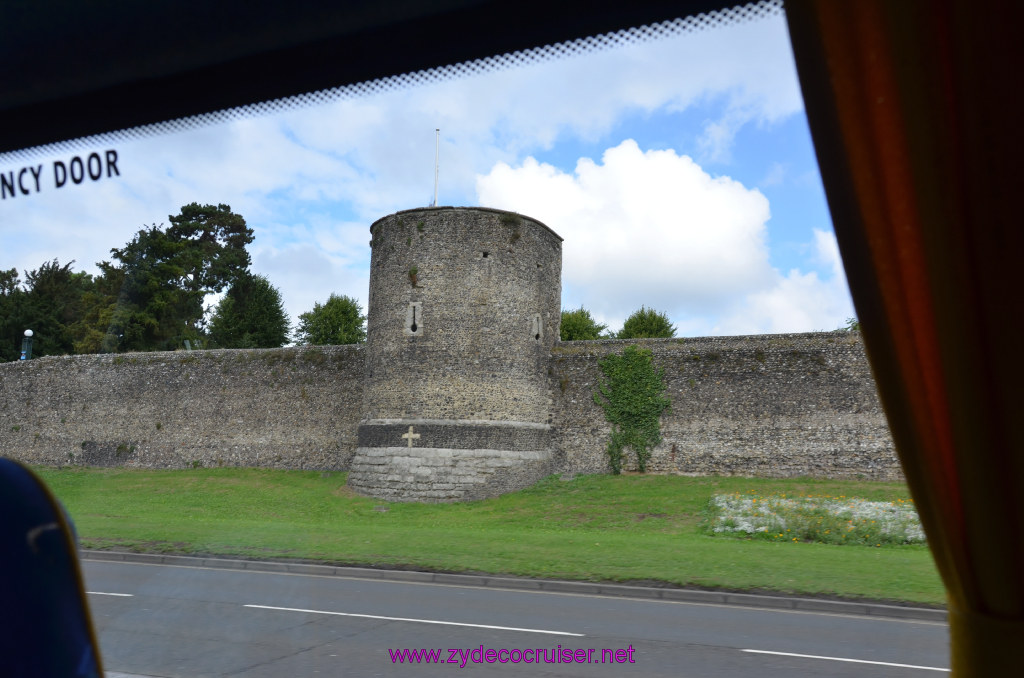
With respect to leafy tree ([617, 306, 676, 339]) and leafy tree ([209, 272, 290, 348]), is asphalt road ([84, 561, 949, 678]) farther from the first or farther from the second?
leafy tree ([617, 306, 676, 339])

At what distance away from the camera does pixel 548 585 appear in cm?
1025

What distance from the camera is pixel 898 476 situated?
19.9 m

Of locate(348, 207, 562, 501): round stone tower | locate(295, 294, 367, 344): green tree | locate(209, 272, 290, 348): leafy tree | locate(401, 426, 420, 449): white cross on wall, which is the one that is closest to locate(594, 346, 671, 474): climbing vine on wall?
locate(348, 207, 562, 501): round stone tower

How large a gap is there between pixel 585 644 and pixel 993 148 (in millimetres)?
5966

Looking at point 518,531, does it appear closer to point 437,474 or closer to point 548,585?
point 437,474

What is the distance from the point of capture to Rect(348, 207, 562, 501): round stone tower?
68.4 ft

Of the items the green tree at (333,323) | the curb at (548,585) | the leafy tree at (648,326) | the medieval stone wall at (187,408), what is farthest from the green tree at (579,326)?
the curb at (548,585)

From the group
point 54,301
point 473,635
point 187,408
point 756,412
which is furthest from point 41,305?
point 187,408

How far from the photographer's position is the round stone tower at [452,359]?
20.8 m

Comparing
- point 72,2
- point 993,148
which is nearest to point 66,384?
point 72,2

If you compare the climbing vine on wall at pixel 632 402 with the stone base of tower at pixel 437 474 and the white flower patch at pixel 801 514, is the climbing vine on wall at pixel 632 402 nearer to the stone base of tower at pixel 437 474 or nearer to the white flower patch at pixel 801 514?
the stone base of tower at pixel 437 474

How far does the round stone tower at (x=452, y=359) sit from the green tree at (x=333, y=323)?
22.9 m

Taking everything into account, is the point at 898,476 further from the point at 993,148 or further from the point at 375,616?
the point at 993,148

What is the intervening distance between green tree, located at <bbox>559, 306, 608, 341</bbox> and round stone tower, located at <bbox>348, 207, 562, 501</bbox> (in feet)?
81.7
